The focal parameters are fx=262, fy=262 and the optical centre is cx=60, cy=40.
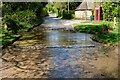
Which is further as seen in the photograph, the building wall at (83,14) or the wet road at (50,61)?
the building wall at (83,14)

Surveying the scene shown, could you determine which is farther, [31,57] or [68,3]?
[68,3]

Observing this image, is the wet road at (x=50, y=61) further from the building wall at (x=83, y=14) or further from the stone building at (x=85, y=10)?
the stone building at (x=85, y=10)

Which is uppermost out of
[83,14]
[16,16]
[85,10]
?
[16,16]

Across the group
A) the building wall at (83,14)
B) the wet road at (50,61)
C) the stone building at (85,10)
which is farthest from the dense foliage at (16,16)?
the stone building at (85,10)

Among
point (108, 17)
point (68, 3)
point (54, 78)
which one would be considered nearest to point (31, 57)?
point (54, 78)

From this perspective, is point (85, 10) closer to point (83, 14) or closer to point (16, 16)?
point (83, 14)

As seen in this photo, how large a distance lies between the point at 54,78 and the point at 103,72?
5.38ft

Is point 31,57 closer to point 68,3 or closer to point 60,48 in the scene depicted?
point 60,48

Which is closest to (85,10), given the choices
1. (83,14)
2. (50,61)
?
(83,14)

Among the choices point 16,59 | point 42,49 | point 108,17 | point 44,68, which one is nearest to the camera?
point 44,68

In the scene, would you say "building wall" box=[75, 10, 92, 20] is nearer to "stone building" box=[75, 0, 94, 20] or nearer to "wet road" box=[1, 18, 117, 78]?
"stone building" box=[75, 0, 94, 20]

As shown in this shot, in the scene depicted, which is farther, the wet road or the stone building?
the stone building

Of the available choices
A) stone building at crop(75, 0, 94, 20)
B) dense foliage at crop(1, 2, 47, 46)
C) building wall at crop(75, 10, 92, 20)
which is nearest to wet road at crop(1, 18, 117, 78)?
dense foliage at crop(1, 2, 47, 46)

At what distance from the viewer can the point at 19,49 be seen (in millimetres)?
12969
